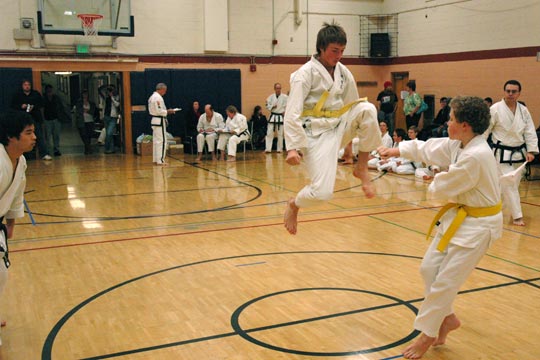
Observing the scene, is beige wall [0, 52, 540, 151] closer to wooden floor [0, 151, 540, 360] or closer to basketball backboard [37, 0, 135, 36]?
basketball backboard [37, 0, 135, 36]

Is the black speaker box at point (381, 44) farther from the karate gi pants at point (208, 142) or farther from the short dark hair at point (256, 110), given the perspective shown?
the karate gi pants at point (208, 142)

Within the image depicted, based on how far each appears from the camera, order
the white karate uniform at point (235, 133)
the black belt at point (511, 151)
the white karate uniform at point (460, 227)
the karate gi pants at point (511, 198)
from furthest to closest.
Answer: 1. the white karate uniform at point (235, 133)
2. the black belt at point (511, 151)
3. the karate gi pants at point (511, 198)
4. the white karate uniform at point (460, 227)

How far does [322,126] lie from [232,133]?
37.1 ft

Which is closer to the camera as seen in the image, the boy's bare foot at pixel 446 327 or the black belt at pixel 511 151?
the boy's bare foot at pixel 446 327

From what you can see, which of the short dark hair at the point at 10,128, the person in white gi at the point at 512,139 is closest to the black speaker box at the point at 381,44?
the person in white gi at the point at 512,139

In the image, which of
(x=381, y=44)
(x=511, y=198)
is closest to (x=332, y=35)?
(x=511, y=198)

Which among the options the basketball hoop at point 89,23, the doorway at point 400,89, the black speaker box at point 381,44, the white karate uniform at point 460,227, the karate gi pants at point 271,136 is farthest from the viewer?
the black speaker box at point 381,44

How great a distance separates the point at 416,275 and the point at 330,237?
5.97 feet

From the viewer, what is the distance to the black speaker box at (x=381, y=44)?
67.9ft

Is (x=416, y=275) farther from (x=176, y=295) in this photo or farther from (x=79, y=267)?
(x=79, y=267)

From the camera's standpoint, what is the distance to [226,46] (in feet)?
62.9

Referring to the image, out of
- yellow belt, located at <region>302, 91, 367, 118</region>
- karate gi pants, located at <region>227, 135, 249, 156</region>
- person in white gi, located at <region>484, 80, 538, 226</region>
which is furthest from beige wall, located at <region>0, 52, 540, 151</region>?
yellow belt, located at <region>302, 91, 367, 118</region>

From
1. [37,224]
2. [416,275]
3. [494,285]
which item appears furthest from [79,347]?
[37,224]

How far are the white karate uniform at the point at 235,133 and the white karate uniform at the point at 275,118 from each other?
1.75 metres
